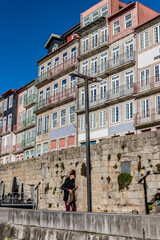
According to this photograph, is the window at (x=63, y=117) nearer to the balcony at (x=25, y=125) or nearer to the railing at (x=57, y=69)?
the railing at (x=57, y=69)

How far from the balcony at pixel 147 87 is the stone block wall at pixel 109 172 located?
8.16 m

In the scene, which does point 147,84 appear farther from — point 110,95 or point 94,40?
point 94,40

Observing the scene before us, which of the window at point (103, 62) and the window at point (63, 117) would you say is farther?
the window at point (63, 117)

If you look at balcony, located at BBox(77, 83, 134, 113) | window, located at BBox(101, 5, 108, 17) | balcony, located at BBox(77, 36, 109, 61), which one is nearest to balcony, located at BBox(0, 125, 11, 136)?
balcony, located at BBox(77, 36, 109, 61)

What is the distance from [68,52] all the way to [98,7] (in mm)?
5172

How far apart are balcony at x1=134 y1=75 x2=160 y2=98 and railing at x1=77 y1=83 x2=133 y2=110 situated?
67 centimetres

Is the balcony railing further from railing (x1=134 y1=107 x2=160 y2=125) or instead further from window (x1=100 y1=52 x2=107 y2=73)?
railing (x1=134 y1=107 x2=160 y2=125)

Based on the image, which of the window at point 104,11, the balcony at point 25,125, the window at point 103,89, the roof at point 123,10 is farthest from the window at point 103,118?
the balcony at point 25,125

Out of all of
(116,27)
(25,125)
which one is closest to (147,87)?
(116,27)

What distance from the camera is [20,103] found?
146 feet

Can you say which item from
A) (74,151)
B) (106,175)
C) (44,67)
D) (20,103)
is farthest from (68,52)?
(106,175)

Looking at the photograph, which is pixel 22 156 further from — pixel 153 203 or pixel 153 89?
pixel 153 203

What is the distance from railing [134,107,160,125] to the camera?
23.1 meters

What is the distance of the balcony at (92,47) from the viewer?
28.5m
